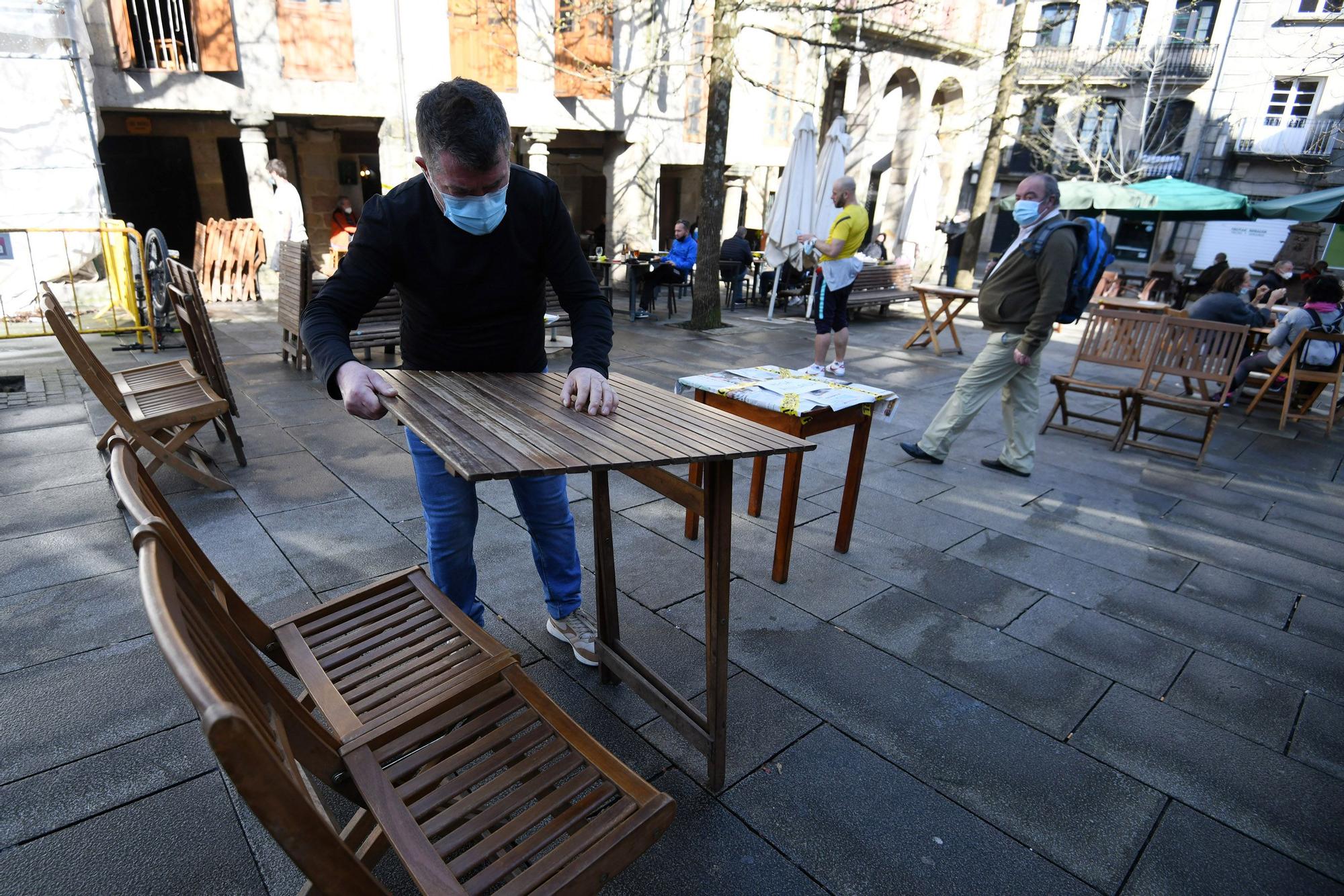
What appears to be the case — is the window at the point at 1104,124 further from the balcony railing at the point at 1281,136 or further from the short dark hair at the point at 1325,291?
the short dark hair at the point at 1325,291

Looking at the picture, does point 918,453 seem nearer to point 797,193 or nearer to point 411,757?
point 411,757

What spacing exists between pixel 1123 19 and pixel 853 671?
33892 mm

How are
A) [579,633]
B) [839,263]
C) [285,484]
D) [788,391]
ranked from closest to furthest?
[579,633] < [788,391] < [285,484] < [839,263]

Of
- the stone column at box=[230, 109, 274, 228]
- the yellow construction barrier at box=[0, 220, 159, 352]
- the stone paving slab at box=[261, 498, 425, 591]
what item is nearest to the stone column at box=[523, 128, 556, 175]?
the stone column at box=[230, 109, 274, 228]

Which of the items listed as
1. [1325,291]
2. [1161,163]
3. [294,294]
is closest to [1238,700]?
[1325,291]

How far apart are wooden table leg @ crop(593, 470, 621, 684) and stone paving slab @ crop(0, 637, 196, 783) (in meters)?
1.19

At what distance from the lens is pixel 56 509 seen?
3.51 m

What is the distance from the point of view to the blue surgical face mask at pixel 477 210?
1.88 m

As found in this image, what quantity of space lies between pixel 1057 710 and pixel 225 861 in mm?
2491

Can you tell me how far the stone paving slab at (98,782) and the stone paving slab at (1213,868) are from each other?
2.47m

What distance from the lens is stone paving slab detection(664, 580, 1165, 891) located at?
1955 mm

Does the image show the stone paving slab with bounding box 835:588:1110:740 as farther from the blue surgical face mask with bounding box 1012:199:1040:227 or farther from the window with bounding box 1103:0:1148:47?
the window with bounding box 1103:0:1148:47

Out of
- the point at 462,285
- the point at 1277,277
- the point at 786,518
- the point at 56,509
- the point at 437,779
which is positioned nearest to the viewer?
the point at 437,779

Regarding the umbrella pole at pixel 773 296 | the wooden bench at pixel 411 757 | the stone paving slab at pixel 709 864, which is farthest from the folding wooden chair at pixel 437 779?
the umbrella pole at pixel 773 296
